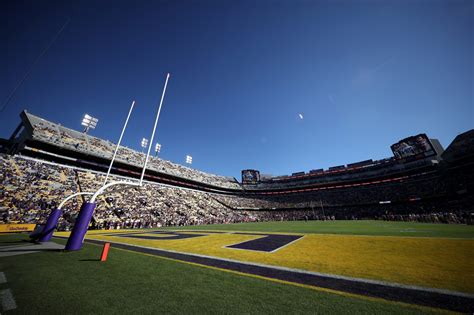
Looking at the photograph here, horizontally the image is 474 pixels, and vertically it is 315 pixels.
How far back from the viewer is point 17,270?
14.7 feet

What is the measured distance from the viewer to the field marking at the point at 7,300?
269 cm

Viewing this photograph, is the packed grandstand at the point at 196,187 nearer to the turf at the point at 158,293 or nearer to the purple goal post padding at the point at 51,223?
the purple goal post padding at the point at 51,223

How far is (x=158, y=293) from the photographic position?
10.6 ft

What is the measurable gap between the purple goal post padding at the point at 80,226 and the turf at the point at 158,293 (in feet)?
6.11

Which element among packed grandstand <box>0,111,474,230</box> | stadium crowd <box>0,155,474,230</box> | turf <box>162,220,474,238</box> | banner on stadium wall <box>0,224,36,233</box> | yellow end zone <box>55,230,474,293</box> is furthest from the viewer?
packed grandstand <box>0,111,474,230</box>

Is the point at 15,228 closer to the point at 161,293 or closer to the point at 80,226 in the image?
the point at 80,226

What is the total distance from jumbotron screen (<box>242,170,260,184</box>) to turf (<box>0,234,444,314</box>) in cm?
6095

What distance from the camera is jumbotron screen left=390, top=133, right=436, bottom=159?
37969 millimetres

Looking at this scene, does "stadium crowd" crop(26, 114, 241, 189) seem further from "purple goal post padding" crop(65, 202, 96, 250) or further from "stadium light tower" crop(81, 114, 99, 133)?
"purple goal post padding" crop(65, 202, 96, 250)

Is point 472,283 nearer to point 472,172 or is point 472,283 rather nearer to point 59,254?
point 59,254

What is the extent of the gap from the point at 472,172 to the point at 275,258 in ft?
156

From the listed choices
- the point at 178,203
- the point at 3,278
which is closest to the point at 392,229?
the point at 3,278

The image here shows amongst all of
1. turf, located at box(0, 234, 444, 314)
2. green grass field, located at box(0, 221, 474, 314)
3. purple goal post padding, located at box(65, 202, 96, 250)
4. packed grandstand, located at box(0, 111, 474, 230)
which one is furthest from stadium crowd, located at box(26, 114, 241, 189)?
turf, located at box(0, 234, 444, 314)

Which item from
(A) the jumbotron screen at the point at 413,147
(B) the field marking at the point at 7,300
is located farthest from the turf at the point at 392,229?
(A) the jumbotron screen at the point at 413,147
